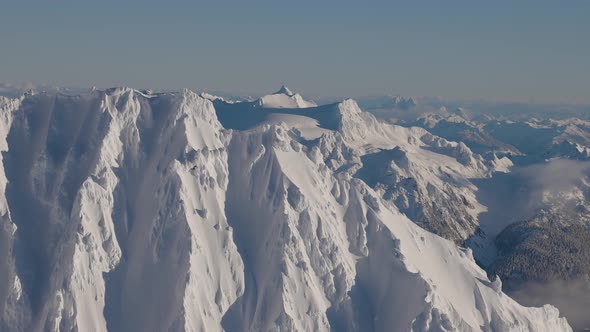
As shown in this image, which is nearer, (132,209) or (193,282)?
(193,282)

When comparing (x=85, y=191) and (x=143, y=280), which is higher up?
(x=85, y=191)

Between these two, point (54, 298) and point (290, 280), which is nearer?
point (54, 298)

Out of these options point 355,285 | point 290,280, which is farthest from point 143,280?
point 355,285

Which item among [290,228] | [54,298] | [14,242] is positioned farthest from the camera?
[290,228]

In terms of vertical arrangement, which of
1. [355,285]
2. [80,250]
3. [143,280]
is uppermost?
[80,250]

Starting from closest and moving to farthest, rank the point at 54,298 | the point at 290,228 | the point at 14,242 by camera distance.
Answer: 1. the point at 54,298
2. the point at 14,242
3. the point at 290,228

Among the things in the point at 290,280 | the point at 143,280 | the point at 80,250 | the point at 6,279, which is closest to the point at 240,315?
the point at 290,280

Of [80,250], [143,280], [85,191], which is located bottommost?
[143,280]

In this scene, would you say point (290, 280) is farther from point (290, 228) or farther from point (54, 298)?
point (54, 298)

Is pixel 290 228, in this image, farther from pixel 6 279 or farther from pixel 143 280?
pixel 6 279
